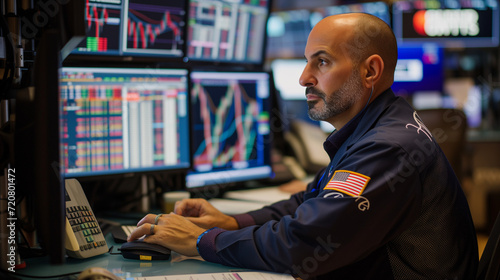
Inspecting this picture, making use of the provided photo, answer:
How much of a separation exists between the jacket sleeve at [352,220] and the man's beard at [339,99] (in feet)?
0.82

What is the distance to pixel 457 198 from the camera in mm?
1206

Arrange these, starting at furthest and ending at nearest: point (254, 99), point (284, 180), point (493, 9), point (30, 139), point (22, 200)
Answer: point (493, 9), point (284, 180), point (254, 99), point (22, 200), point (30, 139)

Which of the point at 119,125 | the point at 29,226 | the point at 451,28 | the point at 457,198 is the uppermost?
the point at 451,28

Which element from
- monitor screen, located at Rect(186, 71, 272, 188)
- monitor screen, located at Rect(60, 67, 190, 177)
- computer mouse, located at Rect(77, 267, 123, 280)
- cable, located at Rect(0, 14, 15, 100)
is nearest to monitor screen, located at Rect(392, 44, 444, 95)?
monitor screen, located at Rect(186, 71, 272, 188)

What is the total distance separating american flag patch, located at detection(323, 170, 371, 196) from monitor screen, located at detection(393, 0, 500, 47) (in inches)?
138

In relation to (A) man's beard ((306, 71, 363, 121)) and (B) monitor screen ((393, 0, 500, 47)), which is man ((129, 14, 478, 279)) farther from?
(B) monitor screen ((393, 0, 500, 47))

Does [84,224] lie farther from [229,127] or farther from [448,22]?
[448,22]

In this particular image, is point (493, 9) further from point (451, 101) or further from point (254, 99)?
point (254, 99)

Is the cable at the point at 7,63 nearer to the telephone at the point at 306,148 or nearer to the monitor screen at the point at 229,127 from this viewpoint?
the monitor screen at the point at 229,127

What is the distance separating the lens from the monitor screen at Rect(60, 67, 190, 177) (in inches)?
60.1

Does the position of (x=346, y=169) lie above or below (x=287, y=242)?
above

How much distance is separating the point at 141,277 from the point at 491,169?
389cm

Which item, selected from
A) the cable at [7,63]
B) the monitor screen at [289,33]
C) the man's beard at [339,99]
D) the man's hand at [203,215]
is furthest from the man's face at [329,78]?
the monitor screen at [289,33]

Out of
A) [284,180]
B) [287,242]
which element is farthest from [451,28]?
[287,242]
